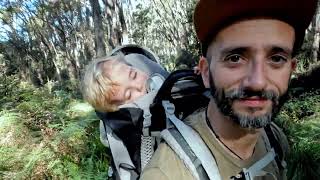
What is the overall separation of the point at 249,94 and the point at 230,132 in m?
0.19

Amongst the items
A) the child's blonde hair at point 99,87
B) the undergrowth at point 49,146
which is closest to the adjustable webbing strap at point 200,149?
the child's blonde hair at point 99,87

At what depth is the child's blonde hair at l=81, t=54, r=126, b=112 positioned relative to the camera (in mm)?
2398

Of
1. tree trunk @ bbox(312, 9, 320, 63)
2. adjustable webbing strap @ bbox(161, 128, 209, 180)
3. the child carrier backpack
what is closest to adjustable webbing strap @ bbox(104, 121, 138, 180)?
the child carrier backpack

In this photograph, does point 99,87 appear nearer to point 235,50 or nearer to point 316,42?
point 235,50

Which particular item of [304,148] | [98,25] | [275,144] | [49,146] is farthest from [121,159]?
[98,25]

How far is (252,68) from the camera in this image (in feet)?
4.26

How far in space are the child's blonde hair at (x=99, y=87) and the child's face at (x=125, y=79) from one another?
0.03 m

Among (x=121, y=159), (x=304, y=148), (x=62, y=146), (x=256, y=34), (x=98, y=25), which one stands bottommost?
(x=304, y=148)

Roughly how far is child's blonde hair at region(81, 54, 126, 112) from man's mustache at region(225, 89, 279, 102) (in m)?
1.12

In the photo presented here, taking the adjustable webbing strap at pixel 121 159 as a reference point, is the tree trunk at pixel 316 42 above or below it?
above

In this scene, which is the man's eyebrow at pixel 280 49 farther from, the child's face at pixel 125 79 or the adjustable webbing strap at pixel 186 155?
the child's face at pixel 125 79

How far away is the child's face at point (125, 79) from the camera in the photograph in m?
2.49

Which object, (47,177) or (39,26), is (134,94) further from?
(39,26)

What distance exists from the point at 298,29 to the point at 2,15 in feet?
98.9
